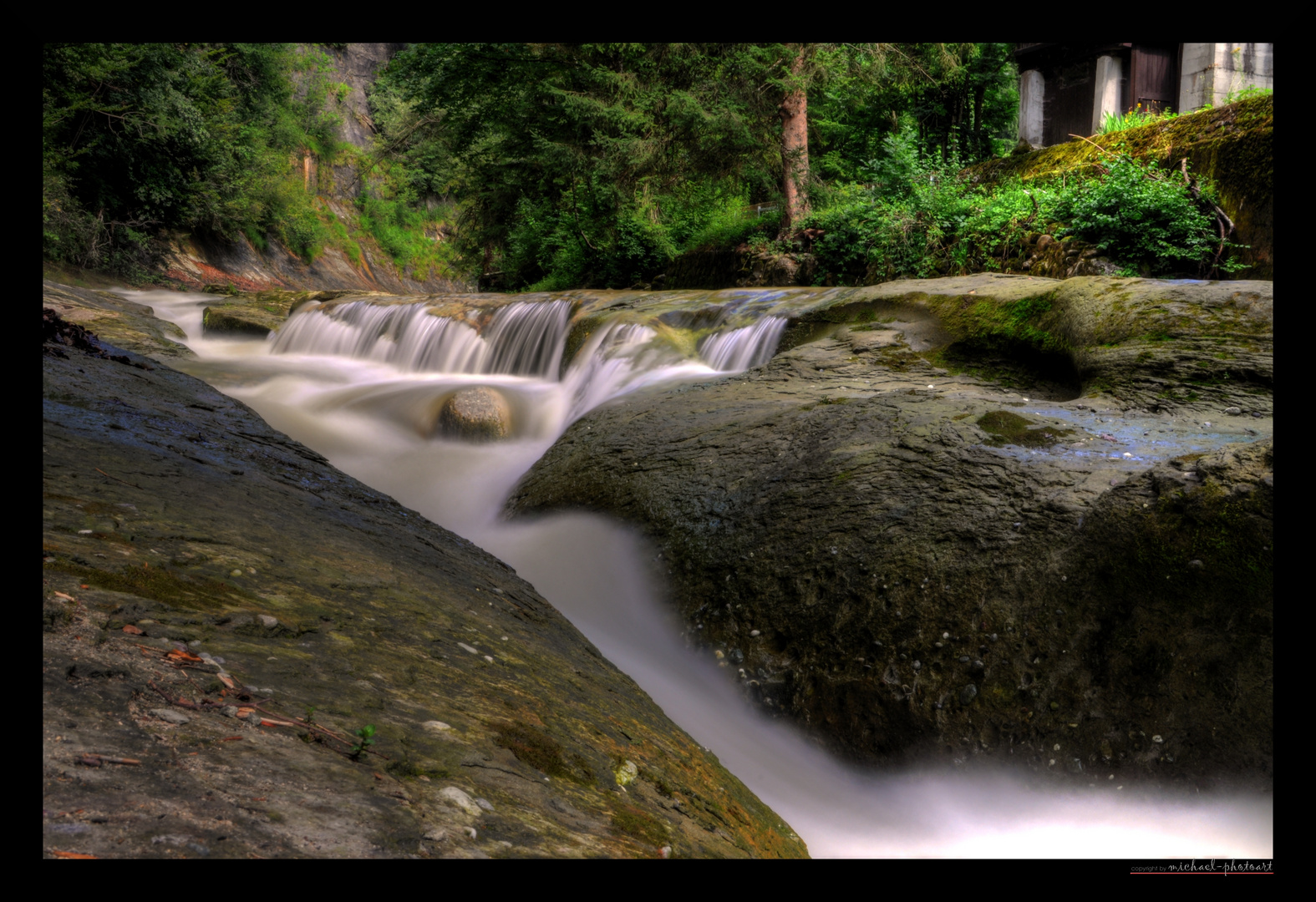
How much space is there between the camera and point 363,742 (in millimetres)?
1681

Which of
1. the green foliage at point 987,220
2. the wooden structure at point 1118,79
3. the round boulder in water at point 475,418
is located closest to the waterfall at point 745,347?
the round boulder in water at point 475,418

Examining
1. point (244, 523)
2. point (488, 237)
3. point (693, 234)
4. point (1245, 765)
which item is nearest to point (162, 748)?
point (244, 523)

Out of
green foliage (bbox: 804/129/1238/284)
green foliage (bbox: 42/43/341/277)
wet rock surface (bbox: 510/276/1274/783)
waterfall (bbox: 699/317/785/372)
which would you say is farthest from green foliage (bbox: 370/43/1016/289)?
wet rock surface (bbox: 510/276/1274/783)

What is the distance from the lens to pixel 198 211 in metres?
25.5

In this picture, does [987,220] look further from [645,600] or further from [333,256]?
[333,256]

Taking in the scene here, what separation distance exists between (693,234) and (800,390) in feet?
46.2

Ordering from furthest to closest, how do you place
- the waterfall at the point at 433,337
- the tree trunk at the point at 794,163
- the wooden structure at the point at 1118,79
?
the wooden structure at the point at 1118,79 → the tree trunk at the point at 794,163 → the waterfall at the point at 433,337

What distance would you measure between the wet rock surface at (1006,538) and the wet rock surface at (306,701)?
1.18 metres

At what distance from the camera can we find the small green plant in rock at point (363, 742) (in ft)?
5.36

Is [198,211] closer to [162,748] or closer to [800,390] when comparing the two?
[800,390]

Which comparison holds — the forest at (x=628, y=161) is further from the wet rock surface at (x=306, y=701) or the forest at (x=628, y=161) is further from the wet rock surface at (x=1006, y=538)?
the wet rock surface at (x=306, y=701)

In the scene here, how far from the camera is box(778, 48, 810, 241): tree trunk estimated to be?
15956mm

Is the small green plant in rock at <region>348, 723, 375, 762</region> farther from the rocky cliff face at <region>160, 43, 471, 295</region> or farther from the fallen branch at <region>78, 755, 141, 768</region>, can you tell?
the rocky cliff face at <region>160, 43, 471, 295</region>

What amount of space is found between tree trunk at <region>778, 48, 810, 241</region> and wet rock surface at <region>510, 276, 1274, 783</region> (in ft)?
33.5
